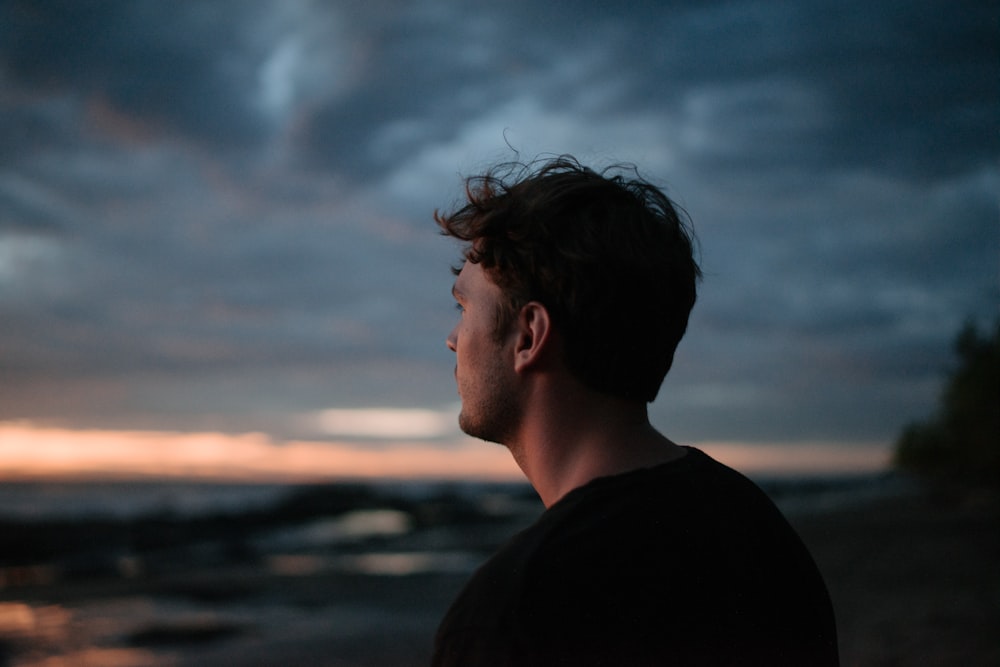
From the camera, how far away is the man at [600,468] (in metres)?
1.42

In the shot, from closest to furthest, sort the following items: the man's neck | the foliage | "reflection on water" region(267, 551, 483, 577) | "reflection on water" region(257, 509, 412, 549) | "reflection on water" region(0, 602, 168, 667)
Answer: the man's neck
"reflection on water" region(0, 602, 168, 667)
"reflection on water" region(267, 551, 483, 577)
"reflection on water" region(257, 509, 412, 549)
the foliage

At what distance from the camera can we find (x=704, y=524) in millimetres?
1580

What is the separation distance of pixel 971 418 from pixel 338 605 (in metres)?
45.3

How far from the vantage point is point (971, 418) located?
46188mm

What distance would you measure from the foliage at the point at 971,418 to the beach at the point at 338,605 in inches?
820

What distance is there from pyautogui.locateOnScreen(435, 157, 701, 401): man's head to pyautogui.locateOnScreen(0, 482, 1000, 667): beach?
9.19 m

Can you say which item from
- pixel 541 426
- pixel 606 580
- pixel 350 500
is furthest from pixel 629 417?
pixel 350 500

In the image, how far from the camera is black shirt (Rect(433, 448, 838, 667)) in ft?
4.58

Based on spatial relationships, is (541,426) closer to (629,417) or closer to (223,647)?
(629,417)

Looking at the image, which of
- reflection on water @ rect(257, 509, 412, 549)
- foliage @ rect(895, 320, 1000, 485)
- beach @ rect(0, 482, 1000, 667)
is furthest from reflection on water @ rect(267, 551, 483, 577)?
foliage @ rect(895, 320, 1000, 485)

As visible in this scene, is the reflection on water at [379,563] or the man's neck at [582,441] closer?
the man's neck at [582,441]

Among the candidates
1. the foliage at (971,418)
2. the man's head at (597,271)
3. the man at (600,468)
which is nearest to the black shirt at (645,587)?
the man at (600,468)

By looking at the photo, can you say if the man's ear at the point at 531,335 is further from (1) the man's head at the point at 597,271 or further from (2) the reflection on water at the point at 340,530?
(2) the reflection on water at the point at 340,530

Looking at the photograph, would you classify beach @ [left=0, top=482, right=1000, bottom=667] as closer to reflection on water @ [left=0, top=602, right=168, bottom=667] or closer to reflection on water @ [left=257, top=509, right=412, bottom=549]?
reflection on water @ [left=0, top=602, right=168, bottom=667]
